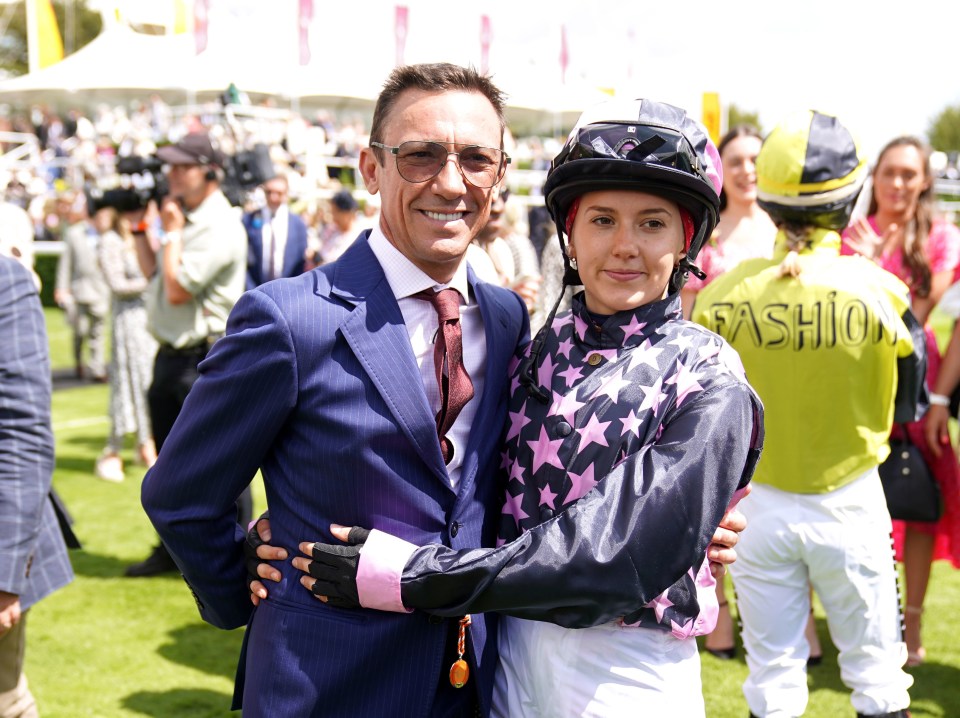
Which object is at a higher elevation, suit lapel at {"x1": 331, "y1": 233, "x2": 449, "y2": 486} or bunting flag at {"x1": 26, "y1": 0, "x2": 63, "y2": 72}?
suit lapel at {"x1": 331, "y1": 233, "x2": 449, "y2": 486}

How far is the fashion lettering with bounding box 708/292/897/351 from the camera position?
3.13m

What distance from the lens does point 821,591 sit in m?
3.19

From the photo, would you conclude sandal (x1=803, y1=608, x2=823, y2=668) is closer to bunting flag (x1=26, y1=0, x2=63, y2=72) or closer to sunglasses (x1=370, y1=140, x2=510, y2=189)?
sunglasses (x1=370, y1=140, x2=510, y2=189)

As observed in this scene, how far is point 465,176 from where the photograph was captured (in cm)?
206

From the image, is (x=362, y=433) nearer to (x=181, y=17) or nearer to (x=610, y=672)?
(x=610, y=672)

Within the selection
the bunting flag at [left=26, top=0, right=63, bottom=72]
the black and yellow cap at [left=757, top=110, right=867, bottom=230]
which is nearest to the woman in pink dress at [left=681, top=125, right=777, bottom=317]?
the black and yellow cap at [left=757, top=110, right=867, bottom=230]

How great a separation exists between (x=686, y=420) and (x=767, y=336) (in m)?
1.45

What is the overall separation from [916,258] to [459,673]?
11.1 ft

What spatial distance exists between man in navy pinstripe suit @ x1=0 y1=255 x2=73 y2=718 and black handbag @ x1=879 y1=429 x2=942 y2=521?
128 inches

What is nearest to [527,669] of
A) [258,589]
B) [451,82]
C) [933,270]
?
[258,589]

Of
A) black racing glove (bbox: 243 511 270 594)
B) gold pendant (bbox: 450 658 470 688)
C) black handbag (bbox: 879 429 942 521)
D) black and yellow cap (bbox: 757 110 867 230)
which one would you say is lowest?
black handbag (bbox: 879 429 942 521)

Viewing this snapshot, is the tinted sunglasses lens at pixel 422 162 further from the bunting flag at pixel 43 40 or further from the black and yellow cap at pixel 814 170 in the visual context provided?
the bunting flag at pixel 43 40

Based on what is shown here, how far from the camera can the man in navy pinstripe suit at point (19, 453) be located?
2680 mm

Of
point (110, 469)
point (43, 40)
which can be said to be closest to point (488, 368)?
point (110, 469)
